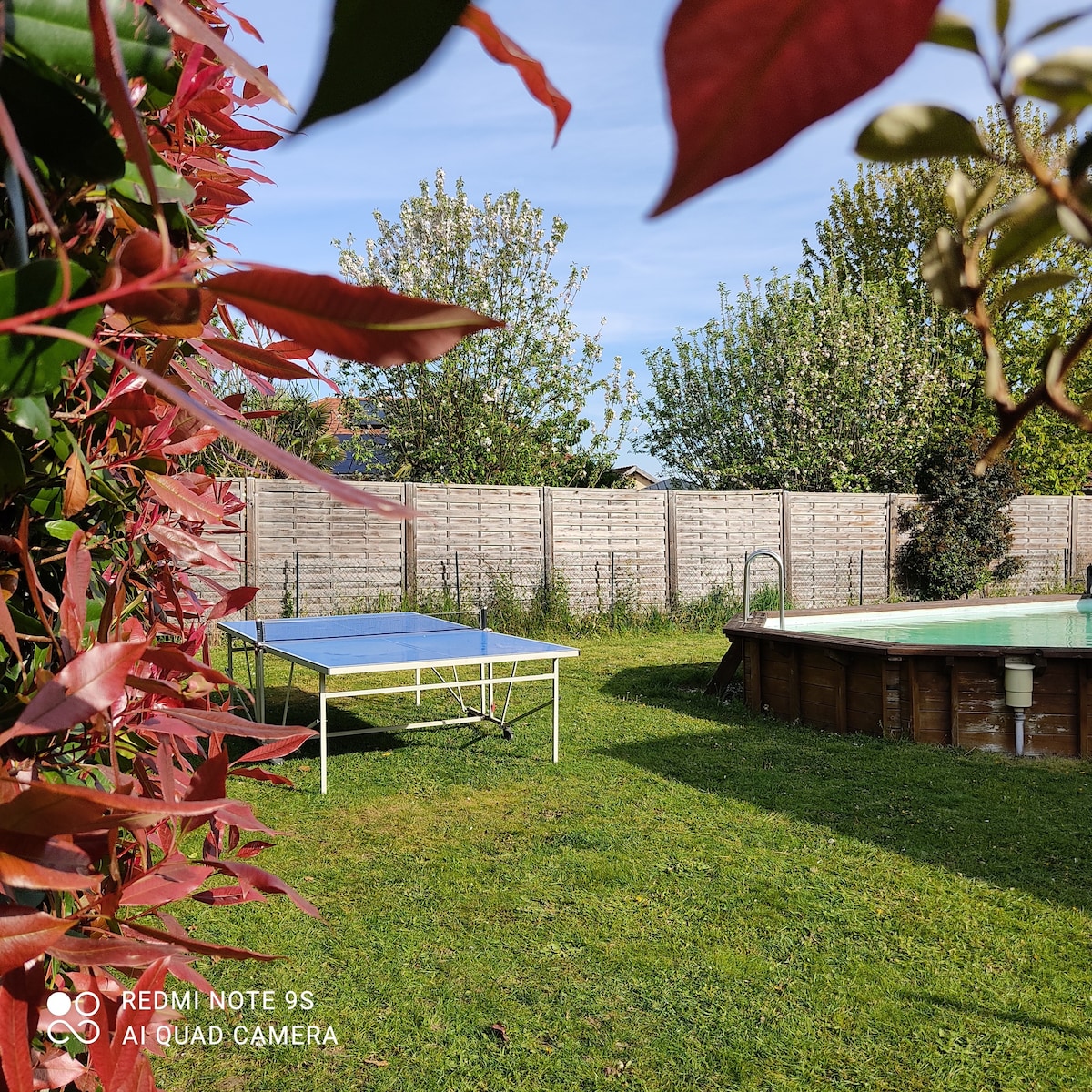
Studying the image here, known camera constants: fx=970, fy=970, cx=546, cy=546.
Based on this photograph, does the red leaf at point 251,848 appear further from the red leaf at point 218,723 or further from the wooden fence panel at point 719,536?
the wooden fence panel at point 719,536

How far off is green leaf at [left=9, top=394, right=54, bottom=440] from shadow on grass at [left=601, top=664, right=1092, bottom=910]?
4.75 meters

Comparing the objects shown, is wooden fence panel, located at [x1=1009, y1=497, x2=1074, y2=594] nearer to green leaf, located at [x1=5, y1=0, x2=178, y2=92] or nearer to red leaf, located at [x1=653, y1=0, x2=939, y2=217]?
green leaf, located at [x1=5, y1=0, x2=178, y2=92]

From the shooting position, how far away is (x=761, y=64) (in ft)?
0.44

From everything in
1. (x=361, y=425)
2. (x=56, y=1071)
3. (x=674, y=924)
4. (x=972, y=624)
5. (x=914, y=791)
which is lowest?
(x=674, y=924)

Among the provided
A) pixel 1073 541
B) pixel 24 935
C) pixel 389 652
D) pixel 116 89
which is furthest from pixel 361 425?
pixel 116 89

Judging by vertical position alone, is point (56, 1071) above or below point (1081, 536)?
below

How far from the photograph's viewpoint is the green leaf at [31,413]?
0.58 metres

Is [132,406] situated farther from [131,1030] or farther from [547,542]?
[547,542]

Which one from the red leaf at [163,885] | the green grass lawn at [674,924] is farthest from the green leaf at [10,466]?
the green grass lawn at [674,924]

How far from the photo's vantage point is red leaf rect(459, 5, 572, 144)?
30 cm

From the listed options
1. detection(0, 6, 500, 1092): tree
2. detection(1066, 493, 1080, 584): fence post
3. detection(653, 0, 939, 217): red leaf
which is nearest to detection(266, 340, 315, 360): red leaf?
detection(0, 6, 500, 1092): tree

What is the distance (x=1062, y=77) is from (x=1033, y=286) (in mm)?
109

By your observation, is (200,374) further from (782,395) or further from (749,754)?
(782,395)

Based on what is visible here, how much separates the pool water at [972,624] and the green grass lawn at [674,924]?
2.94 m
